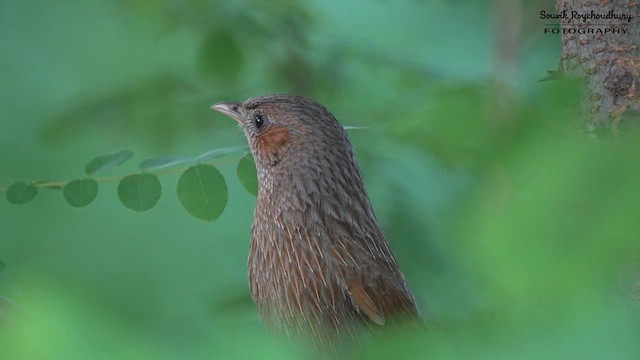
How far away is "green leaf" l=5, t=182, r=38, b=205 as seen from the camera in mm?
2145

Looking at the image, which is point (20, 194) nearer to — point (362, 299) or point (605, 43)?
point (362, 299)

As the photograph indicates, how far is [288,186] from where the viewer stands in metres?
2.46

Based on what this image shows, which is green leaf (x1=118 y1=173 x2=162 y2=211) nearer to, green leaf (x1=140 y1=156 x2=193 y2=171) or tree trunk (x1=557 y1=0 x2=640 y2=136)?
green leaf (x1=140 y1=156 x2=193 y2=171)

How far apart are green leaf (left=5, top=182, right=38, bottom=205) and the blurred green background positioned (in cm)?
12

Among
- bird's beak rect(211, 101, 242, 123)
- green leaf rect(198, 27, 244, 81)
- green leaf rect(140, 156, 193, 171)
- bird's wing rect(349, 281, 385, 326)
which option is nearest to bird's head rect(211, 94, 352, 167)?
bird's beak rect(211, 101, 242, 123)

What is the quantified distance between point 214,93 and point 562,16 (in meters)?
1.26

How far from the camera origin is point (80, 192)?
7.11 ft

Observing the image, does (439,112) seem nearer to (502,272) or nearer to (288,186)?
(502,272)

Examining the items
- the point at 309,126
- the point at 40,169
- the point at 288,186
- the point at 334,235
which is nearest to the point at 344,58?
the point at 309,126

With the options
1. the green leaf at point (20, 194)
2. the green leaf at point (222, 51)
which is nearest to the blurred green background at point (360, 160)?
the green leaf at point (222, 51)

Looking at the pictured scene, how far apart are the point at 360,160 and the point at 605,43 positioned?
108cm

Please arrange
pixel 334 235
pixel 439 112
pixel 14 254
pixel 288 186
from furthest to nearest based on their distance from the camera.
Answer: pixel 14 254 → pixel 288 186 → pixel 334 235 → pixel 439 112

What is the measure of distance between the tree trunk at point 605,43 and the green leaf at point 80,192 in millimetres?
1072

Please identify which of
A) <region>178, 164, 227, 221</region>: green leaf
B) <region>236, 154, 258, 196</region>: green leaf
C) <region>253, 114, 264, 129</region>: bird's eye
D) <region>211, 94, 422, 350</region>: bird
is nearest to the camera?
<region>178, 164, 227, 221</region>: green leaf
